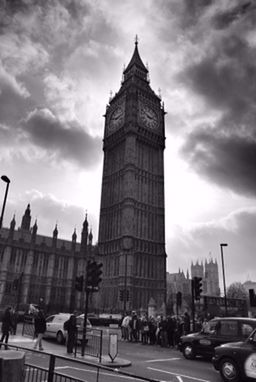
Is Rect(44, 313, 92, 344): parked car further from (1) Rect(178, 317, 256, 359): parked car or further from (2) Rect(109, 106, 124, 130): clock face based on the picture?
(2) Rect(109, 106, 124, 130): clock face

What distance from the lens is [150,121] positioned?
212ft

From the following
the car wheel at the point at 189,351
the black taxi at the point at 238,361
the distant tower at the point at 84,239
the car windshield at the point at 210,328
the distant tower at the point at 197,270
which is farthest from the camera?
the distant tower at the point at 197,270

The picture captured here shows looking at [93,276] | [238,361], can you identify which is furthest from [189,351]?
[93,276]

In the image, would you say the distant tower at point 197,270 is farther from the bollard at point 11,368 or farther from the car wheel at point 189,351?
the bollard at point 11,368

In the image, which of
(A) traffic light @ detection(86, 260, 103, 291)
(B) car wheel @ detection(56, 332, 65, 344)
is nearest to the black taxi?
(A) traffic light @ detection(86, 260, 103, 291)

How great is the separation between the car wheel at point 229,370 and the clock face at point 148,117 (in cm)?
5708

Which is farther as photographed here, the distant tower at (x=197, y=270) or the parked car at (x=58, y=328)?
the distant tower at (x=197, y=270)

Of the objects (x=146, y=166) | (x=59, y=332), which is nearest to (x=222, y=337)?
(x=59, y=332)

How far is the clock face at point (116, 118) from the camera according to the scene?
64.0 m

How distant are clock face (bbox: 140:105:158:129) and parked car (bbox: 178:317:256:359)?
176 feet

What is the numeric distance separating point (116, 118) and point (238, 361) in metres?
60.7

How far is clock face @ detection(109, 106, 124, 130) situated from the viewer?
64.0 m

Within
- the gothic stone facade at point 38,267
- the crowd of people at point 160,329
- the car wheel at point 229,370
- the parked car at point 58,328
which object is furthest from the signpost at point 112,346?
the gothic stone facade at point 38,267

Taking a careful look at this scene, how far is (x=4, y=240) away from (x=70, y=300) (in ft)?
59.8
